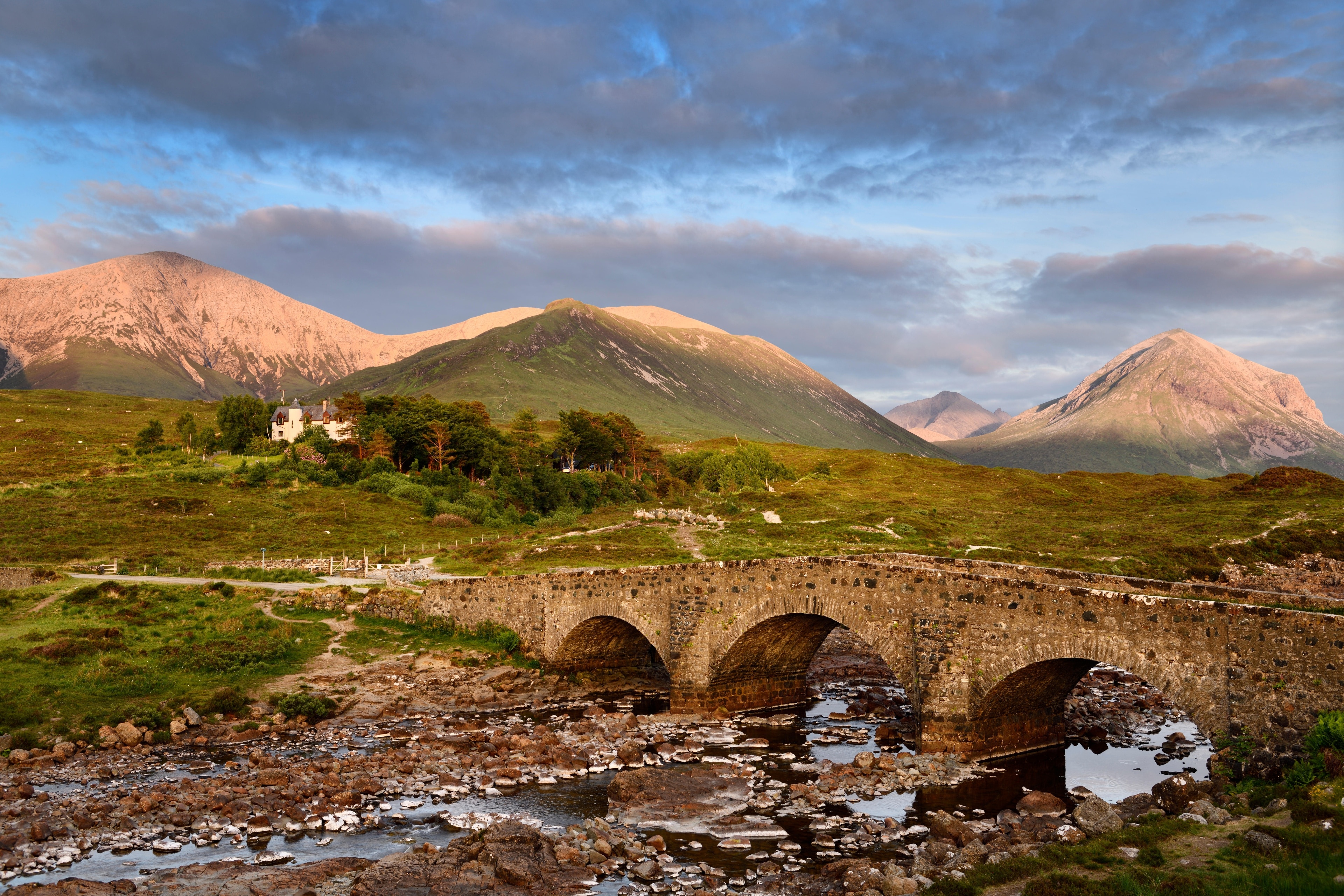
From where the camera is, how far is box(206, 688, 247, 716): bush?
30.2m

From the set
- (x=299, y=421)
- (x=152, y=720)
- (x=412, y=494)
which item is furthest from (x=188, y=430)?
(x=152, y=720)

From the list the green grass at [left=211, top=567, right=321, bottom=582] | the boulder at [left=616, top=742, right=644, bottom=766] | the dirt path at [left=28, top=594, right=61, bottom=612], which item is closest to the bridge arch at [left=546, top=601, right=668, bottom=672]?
the boulder at [left=616, top=742, right=644, bottom=766]

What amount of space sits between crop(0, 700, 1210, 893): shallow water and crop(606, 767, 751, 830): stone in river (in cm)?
55

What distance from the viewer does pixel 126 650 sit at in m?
34.1

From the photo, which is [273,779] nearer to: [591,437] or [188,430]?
[591,437]

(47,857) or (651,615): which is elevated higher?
(651,615)

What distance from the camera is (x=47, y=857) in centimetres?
1848

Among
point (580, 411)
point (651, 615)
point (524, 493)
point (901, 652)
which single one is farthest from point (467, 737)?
point (580, 411)

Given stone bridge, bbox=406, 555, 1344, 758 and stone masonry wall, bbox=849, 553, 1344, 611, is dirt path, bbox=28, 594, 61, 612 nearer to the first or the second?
stone bridge, bbox=406, 555, 1344, 758

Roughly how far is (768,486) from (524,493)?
4626 cm

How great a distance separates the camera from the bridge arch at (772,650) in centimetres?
2636

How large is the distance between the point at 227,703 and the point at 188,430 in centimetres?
9794

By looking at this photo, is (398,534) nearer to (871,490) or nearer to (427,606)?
(427,606)

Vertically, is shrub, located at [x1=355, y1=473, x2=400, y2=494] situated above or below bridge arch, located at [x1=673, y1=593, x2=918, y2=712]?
above
